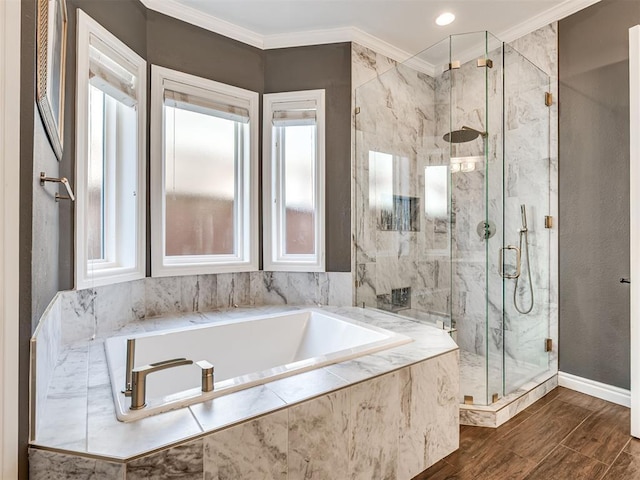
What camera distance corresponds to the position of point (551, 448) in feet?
5.76

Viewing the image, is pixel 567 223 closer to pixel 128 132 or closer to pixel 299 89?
pixel 299 89

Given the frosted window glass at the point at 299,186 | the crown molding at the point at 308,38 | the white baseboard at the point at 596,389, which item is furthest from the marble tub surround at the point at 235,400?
the crown molding at the point at 308,38

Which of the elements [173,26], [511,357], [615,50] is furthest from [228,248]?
[615,50]

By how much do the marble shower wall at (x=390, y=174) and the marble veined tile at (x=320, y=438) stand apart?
148cm

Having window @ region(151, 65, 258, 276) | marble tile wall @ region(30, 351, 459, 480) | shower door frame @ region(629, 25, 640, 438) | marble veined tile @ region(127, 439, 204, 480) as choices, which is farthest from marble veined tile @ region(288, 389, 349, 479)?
shower door frame @ region(629, 25, 640, 438)

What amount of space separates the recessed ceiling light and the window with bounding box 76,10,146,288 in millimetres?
2195

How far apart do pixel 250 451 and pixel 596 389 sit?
2.49 meters

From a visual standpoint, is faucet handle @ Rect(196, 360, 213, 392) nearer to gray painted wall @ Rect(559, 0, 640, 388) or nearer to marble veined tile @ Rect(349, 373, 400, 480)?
marble veined tile @ Rect(349, 373, 400, 480)

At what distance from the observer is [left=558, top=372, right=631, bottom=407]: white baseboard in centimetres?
217

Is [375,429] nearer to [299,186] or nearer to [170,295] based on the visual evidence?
[170,295]

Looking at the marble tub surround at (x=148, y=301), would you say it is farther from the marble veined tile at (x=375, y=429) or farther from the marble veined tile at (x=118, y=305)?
the marble veined tile at (x=375, y=429)

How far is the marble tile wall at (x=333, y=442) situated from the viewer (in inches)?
36.4

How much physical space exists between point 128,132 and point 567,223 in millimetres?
3157

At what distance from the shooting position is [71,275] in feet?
5.77
